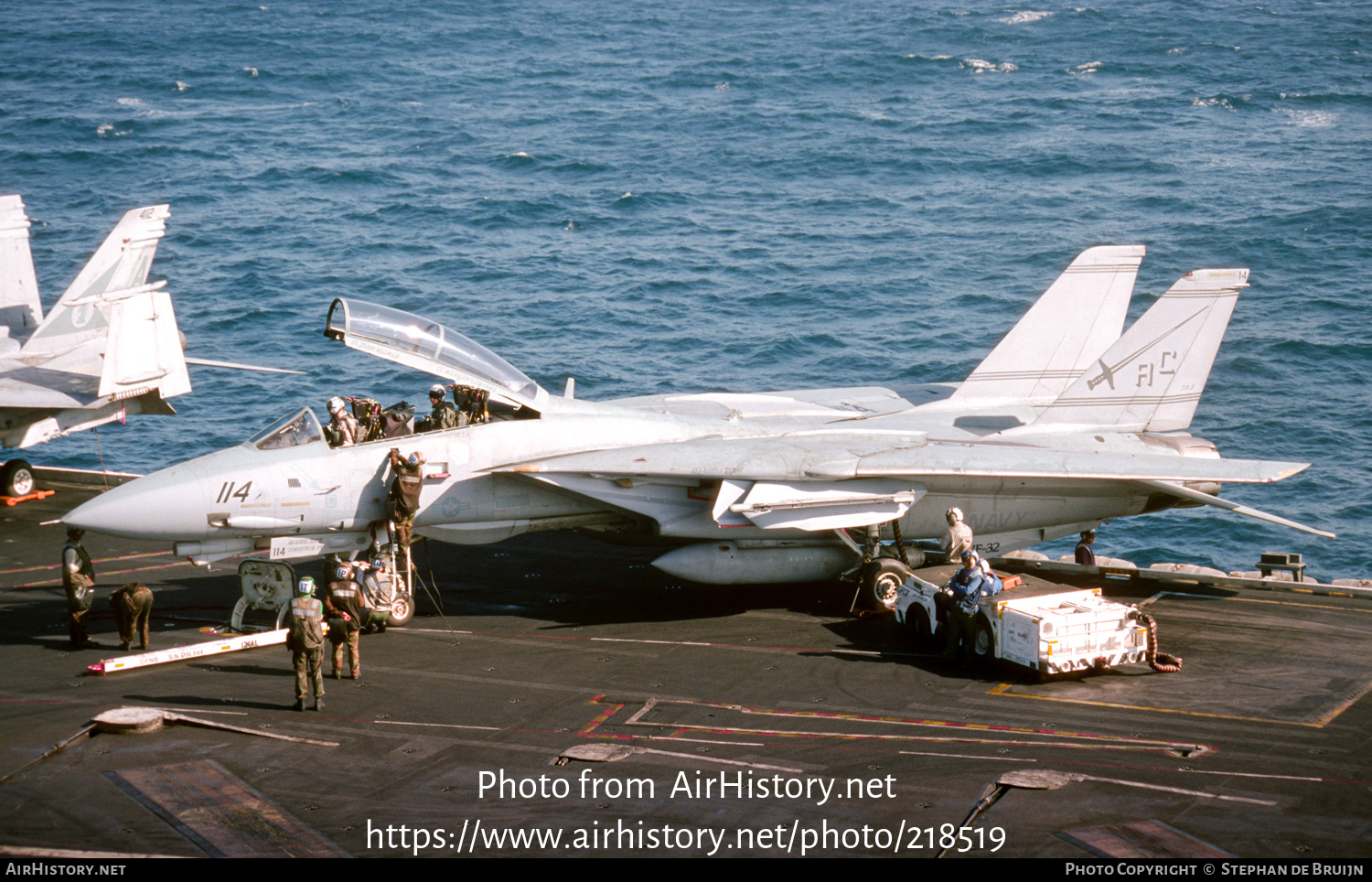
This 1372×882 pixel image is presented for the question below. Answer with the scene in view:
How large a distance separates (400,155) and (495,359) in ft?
167

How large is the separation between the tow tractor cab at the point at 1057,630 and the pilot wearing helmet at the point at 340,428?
9.19m

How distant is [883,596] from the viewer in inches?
789

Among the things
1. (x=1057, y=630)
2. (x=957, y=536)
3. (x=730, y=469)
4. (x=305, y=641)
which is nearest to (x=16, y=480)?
(x=305, y=641)

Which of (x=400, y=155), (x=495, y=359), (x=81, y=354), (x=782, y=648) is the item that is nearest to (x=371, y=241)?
(x=400, y=155)

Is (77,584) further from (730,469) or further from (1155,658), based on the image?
(1155,658)

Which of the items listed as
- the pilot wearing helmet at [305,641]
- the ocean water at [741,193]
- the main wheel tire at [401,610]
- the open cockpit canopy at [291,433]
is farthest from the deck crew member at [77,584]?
Result: the ocean water at [741,193]

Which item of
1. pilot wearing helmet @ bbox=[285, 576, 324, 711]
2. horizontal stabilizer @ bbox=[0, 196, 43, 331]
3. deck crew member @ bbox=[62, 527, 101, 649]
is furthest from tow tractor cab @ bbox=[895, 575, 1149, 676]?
horizontal stabilizer @ bbox=[0, 196, 43, 331]

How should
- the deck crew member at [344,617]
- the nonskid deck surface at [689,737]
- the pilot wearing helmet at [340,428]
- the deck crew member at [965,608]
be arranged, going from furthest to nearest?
the pilot wearing helmet at [340,428], the deck crew member at [965,608], the deck crew member at [344,617], the nonskid deck surface at [689,737]

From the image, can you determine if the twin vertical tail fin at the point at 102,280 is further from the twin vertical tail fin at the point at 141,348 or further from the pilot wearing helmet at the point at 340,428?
the pilot wearing helmet at the point at 340,428

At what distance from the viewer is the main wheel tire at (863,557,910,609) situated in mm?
19984

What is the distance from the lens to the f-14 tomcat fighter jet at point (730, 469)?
1834 centimetres

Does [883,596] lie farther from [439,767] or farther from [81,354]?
[81,354]

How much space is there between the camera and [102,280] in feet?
91.2

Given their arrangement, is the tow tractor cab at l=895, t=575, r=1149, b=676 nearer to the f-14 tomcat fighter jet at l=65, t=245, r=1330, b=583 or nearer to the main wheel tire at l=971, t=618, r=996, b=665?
the main wheel tire at l=971, t=618, r=996, b=665
